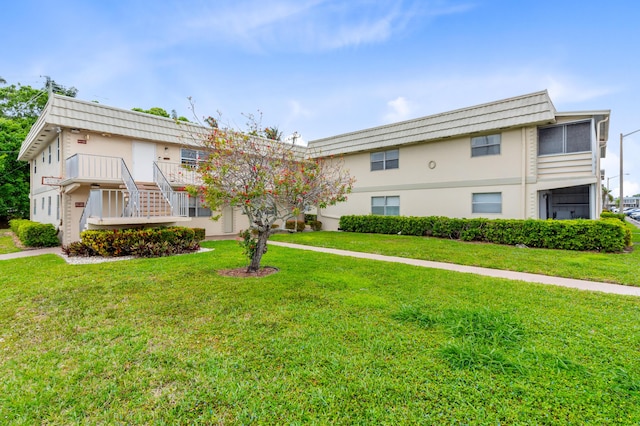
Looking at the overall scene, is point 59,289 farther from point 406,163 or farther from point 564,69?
point 564,69

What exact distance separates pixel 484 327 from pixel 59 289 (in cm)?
754

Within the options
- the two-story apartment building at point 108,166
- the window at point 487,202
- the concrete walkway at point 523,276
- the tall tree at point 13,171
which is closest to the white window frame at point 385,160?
the window at point 487,202

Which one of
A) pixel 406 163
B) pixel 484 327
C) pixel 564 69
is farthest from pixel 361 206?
pixel 484 327

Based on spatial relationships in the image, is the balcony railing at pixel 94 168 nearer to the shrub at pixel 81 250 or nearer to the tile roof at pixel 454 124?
the shrub at pixel 81 250

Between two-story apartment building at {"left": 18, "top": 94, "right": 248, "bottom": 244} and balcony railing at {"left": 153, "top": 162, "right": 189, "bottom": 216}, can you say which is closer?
two-story apartment building at {"left": 18, "top": 94, "right": 248, "bottom": 244}

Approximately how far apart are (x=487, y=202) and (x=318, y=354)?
12970 mm

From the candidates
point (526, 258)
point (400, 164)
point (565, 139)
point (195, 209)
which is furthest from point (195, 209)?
point (565, 139)

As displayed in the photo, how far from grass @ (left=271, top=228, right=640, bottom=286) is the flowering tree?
4.04 m

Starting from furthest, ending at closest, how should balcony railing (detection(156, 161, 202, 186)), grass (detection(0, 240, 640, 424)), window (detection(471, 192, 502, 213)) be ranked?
balcony railing (detection(156, 161, 202, 186)) → window (detection(471, 192, 502, 213)) → grass (detection(0, 240, 640, 424))

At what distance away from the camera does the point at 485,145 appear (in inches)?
543

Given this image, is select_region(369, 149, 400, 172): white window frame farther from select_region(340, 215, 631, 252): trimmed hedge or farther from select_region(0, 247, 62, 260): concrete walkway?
select_region(0, 247, 62, 260): concrete walkway

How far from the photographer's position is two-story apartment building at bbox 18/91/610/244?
11633 mm

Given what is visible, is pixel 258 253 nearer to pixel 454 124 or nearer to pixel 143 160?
pixel 143 160

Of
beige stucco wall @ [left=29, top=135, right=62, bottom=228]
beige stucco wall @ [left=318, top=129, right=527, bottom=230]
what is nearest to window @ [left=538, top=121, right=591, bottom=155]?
beige stucco wall @ [left=318, top=129, right=527, bottom=230]
